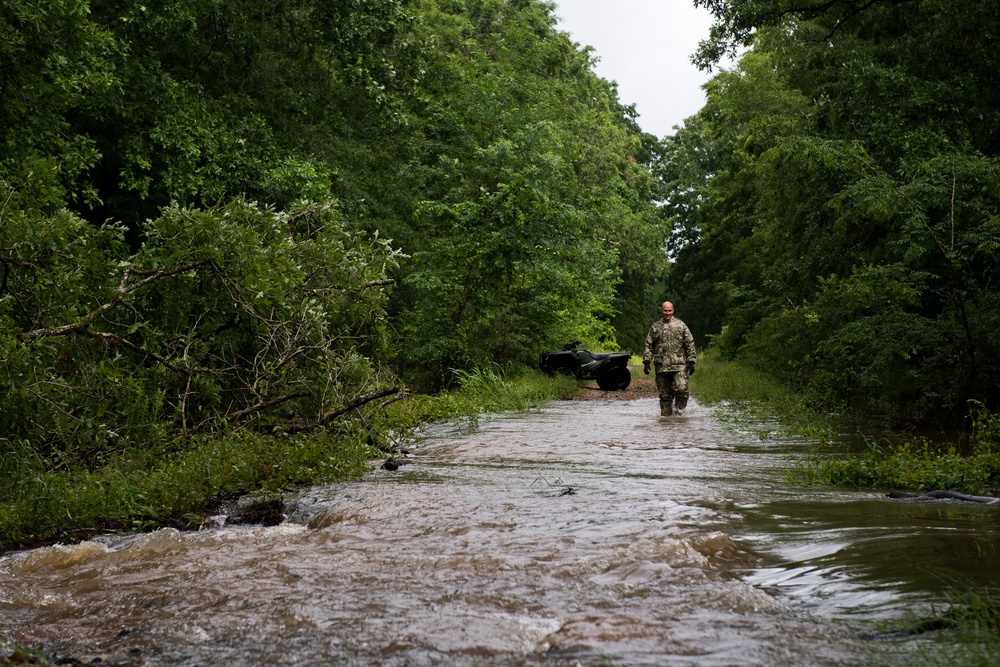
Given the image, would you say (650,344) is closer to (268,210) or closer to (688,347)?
(688,347)

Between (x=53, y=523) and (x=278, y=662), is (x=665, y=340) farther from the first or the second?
(x=278, y=662)

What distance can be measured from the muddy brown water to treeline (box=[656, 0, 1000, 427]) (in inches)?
203

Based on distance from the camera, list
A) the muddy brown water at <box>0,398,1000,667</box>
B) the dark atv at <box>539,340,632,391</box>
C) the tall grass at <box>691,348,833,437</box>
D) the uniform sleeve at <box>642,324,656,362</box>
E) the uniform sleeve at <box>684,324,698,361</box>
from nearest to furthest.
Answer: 1. the muddy brown water at <box>0,398,1000,667</box>
2. the tall grass at <box>691,348,833,437</box>
3. the uniform sleeve at <box>684,324,698,361</box>
4. the uniform sleeve at <box>642,324,656,362</box>
5. the dark atv at <box>539,340,632,391</box>

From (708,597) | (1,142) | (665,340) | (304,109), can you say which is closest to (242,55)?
(304,109)

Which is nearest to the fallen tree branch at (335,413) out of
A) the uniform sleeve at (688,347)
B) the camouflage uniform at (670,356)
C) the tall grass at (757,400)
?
the tall grass at (757,400)

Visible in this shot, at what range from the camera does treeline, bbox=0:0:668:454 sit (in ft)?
30.7

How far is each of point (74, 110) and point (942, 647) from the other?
58.8ft

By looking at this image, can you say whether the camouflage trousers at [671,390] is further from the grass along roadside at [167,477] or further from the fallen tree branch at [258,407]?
the fallen tree branch at [258,407]

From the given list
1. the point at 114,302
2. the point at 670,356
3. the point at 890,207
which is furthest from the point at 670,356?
the point at 114,302

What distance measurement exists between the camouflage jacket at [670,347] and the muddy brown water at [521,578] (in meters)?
8.07

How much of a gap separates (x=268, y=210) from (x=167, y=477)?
538 centimetres

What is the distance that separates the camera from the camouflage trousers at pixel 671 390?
1712 cm

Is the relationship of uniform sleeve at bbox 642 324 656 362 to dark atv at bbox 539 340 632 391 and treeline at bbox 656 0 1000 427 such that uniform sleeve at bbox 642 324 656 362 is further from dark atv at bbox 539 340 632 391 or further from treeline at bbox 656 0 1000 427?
dark atv at bbox 539 340 632 391

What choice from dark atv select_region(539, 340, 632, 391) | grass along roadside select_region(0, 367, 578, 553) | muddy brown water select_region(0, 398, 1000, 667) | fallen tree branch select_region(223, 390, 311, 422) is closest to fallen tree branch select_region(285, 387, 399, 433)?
grass along roadside select_region(0, 367, 578, 553)
